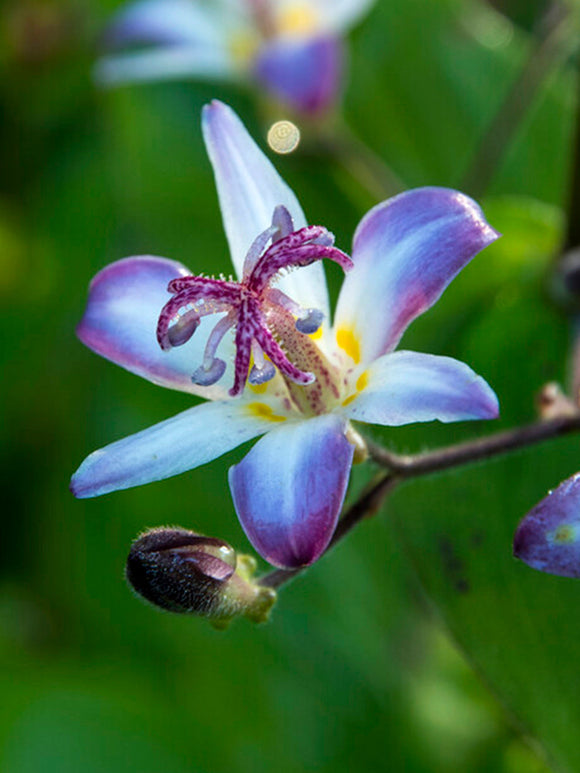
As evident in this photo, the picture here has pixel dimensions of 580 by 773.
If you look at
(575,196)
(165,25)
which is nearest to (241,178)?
(575,196)

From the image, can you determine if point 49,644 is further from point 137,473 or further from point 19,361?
point 137,473

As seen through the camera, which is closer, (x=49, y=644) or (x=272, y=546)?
(x=272, y=546)

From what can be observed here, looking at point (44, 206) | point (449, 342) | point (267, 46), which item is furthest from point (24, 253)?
point (449, 342)

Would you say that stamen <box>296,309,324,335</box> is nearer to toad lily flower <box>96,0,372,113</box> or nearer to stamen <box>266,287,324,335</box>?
stamen <box>266,287,324,335</box>

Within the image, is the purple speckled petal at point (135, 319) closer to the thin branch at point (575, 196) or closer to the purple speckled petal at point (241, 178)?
the purple speckled petal at point (241, 178)

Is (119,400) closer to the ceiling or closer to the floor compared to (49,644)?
closer to the ceiling

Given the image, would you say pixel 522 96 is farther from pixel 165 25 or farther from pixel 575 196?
pixel 165 25

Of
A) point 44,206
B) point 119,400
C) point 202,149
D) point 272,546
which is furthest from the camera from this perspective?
point 44,206

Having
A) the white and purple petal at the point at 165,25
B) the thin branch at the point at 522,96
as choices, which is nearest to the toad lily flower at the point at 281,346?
the thin branch at the point at 522,96
